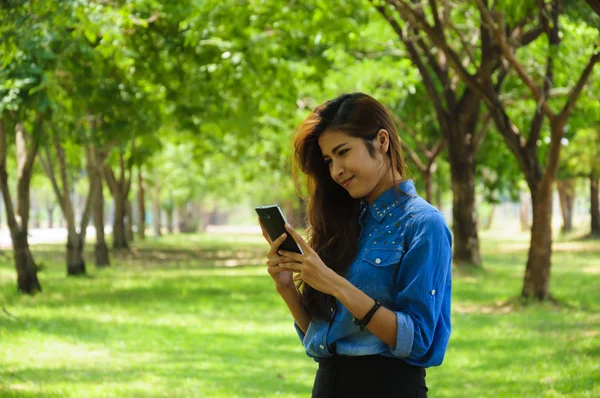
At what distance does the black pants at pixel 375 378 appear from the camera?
3.05 m

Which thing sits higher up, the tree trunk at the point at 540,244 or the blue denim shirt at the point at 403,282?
the blue denim shirt at the point at 403,282

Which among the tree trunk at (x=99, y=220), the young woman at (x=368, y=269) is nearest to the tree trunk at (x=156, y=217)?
the tree trunk at (x=99, y=220)

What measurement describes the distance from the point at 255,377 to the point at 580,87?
6.86 metres

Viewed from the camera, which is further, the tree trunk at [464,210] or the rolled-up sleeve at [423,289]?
the tree trunk at [464,210]

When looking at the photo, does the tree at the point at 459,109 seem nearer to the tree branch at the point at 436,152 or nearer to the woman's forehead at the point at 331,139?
the tree branch at the point at 436,152

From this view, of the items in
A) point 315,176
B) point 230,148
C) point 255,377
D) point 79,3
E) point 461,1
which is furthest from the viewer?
point 230,148

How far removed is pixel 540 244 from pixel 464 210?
792 cm

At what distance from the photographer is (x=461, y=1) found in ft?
58.7

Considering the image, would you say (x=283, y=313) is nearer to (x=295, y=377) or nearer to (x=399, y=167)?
(x=295, y=377)

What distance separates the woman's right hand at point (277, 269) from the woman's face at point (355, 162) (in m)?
0.29

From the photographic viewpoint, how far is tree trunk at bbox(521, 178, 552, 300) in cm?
1560

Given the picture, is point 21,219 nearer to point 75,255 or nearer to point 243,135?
point 75,255

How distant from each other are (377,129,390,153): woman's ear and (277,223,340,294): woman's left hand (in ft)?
1.37

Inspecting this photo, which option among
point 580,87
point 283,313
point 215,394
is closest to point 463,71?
point 580,87
